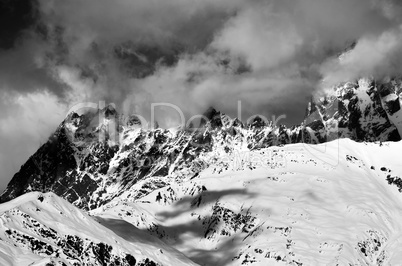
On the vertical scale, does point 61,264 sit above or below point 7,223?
below

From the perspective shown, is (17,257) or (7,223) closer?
(17,257)

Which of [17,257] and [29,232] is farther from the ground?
[29,232]

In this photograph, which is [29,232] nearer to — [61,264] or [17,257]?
[17,257]

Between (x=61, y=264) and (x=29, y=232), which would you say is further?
(x=29, y=232)

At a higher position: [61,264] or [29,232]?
[29,232]

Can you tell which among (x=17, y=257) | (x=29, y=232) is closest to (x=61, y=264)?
(x=17, y=257)

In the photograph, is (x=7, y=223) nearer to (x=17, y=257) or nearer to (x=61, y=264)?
(x=17, y=257)
